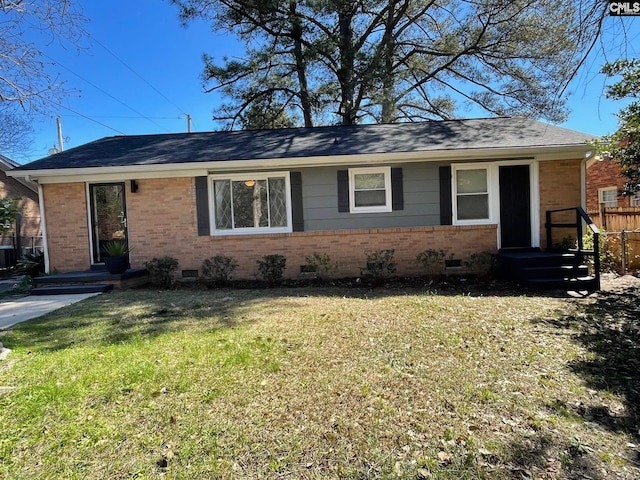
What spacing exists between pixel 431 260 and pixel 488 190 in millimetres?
2359

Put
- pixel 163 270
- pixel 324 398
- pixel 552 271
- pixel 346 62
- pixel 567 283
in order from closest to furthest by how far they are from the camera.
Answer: pixel 324 398, pixel 567 283, pixel 552 271, pixel 163 270, pixel 346 62

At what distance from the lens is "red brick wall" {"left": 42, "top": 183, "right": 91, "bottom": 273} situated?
9469 mm

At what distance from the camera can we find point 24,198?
16812mm

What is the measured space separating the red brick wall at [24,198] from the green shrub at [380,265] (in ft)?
50.5

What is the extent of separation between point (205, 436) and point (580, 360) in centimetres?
369

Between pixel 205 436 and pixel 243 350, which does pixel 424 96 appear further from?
pixel 205 436

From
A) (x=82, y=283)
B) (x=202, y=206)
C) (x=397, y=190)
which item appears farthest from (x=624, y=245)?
(x=82, y=283)

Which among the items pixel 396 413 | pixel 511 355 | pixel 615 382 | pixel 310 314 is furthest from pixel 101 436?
pixel 615 382

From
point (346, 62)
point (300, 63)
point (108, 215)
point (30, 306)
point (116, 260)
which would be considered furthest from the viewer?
point (300, 63)

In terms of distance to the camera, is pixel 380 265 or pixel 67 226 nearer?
pixel 380 265

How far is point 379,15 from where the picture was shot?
1633 cm

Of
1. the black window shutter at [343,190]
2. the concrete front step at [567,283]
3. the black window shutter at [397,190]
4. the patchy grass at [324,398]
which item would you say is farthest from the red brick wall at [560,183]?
the black window shutter at [343,190]

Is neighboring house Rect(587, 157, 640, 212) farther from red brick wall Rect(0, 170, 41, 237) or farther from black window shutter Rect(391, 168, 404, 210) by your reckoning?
red brick wall Rect(0, 170, 41, 237)

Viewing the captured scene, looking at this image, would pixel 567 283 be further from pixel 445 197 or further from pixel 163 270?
pixel 163 270
